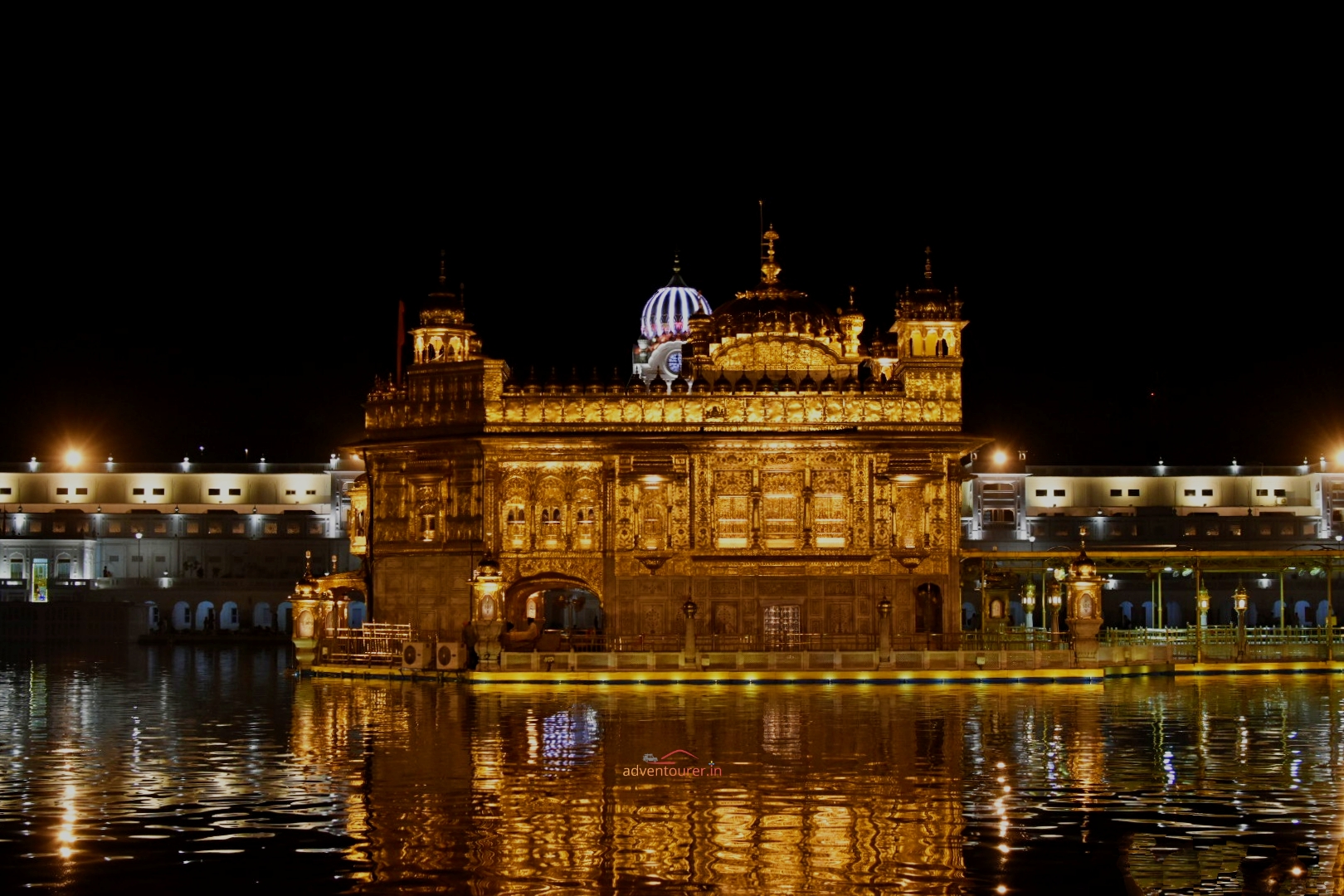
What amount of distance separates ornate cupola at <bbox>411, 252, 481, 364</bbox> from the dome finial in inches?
353

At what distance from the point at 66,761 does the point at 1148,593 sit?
83.8 meters

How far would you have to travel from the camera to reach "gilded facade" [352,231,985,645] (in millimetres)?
50875

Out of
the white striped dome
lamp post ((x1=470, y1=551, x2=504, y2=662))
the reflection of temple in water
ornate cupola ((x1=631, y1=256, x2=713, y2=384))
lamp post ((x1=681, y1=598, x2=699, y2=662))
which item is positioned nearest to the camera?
the reflection of temple in water

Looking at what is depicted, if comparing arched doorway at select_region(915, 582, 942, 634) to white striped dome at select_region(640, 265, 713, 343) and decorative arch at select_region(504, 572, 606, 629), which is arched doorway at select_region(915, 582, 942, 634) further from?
white striped dome at select_region(640, 265, 713, 343)

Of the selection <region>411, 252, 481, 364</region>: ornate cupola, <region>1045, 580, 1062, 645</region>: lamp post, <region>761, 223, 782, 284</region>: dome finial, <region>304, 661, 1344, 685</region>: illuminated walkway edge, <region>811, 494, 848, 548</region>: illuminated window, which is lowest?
<region>304, 661, 1344, 685</region>: illuminated walkway edge

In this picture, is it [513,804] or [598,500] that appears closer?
[513,804]

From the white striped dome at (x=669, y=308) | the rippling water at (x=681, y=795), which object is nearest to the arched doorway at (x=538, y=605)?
the rippling water at (x=681, y=795)

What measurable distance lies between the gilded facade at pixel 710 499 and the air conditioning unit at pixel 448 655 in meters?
3.36

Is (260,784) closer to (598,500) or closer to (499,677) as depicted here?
(499,677)

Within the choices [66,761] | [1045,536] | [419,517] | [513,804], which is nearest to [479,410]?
[419,517]

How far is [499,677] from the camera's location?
46344mm

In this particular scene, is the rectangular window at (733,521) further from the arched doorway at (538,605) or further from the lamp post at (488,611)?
the lamp post at (488,611)

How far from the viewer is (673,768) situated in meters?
27.0

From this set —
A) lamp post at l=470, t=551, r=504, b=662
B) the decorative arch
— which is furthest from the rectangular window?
lamp post at l=470, t=551, r=504, b=662
